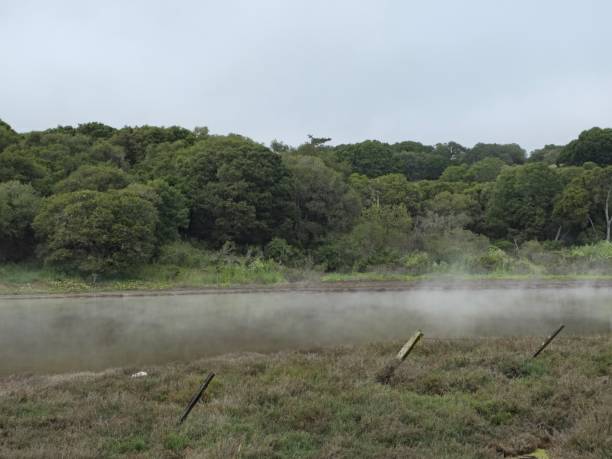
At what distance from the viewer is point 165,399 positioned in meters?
7.85

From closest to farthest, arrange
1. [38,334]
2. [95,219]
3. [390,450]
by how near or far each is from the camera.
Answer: [390,450]
[38,334]
[95,219]

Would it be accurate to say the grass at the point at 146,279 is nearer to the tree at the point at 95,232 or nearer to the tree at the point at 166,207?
the tree at the point at 95,232

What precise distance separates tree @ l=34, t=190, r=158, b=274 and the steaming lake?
141 inches

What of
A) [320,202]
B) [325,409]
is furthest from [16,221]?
[325,409]

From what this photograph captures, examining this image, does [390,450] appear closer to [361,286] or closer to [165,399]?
[165,399]

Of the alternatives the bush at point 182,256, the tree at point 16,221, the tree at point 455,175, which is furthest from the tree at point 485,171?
the tree at point 16,221

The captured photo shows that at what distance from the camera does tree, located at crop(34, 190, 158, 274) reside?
2008 cm

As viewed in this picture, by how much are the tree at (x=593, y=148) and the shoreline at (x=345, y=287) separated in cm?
3484

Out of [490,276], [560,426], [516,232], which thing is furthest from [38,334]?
[516,232]

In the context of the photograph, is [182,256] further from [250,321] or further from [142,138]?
[142,138]

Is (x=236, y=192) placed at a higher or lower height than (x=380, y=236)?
higher

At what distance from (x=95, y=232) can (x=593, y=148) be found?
48.8 meters

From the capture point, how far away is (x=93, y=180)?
24.5 m

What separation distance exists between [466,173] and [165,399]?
53.7 m
